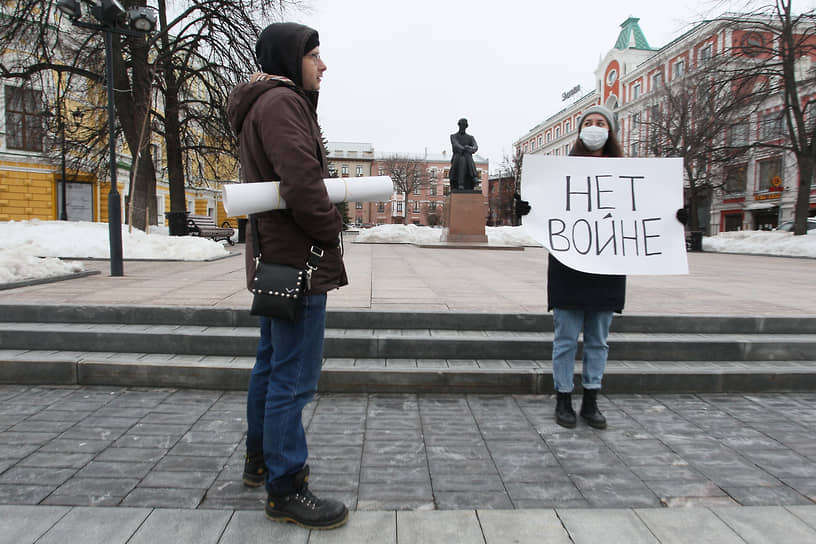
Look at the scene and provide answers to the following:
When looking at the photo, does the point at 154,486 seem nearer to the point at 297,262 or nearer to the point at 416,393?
the point at 297,262

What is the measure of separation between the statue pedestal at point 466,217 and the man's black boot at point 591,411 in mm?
14057

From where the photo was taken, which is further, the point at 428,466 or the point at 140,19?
the point at 140,19

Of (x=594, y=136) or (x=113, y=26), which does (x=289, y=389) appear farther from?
(x=113, y=26)

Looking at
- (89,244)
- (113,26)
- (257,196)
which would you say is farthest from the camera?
(89,244)

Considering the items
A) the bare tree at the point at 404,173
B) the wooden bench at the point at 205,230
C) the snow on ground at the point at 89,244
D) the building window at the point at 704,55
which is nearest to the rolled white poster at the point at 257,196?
the snow on ground at the point at 89,244

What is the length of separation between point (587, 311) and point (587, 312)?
2.2 inches

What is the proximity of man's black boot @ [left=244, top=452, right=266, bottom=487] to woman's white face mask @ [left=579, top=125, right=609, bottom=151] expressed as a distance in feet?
8.78

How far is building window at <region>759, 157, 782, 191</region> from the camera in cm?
3466

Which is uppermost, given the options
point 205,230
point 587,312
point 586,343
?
point 205,230

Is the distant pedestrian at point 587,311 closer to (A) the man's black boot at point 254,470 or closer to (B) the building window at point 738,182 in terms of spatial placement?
(A) the man's black boot at point 254,470

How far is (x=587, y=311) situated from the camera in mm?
3039

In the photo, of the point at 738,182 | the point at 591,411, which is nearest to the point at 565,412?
the point at 591,411

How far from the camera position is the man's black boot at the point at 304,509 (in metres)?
1.97

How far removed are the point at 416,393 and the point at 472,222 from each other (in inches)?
547
